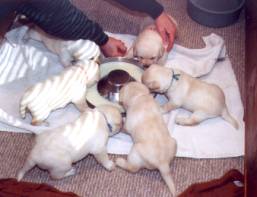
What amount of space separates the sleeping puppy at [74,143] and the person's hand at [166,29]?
0.46 m

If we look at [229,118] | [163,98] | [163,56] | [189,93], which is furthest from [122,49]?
[229,118]

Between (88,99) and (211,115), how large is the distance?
0.44m

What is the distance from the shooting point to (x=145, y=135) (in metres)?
1.57

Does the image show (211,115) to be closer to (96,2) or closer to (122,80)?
(122,80)

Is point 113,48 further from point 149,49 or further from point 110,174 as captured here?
point 110,174

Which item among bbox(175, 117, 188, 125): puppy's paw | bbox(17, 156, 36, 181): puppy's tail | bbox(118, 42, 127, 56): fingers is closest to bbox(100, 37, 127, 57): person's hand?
bbox(118, 42, 127, 56): fingers

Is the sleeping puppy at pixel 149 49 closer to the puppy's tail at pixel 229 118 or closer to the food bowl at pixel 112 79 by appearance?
the food bowl at pixel 112 79

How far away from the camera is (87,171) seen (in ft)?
5.46

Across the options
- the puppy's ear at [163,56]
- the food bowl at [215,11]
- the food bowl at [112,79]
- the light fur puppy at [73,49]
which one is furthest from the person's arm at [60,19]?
the food bowl at [215,11]

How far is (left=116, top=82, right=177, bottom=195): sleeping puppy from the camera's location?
155 centimetres

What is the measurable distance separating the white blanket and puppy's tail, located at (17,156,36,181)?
0.16 m

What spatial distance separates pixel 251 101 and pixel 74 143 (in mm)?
616

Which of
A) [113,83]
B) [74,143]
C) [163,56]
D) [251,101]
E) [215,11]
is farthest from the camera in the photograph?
[215,11]

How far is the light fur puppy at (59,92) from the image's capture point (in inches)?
67.1
